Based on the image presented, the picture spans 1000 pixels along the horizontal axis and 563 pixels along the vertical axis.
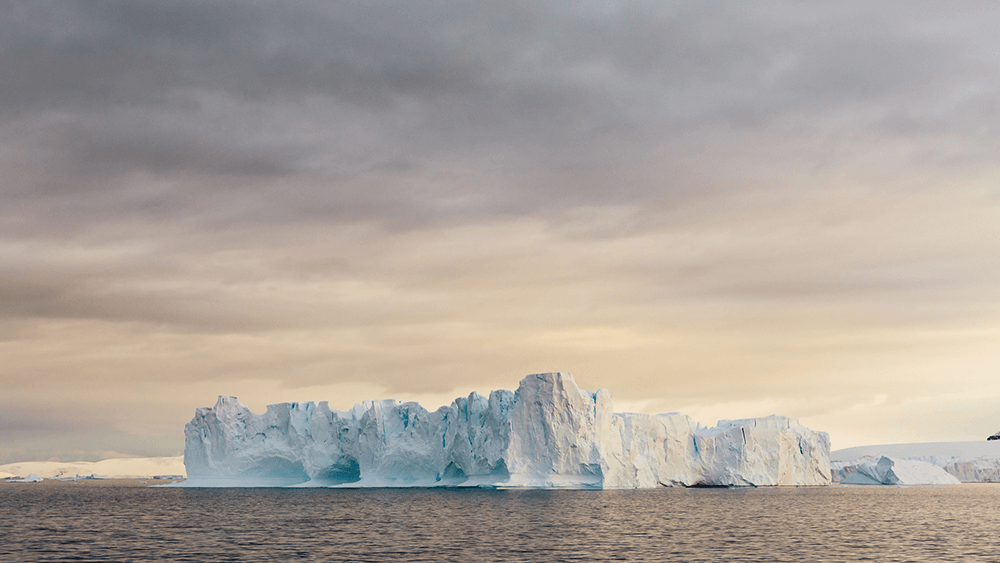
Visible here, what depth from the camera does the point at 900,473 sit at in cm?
10112

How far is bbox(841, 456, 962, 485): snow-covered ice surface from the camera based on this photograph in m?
101

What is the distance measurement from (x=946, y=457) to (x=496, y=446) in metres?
86.9

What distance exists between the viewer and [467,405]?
75.6m

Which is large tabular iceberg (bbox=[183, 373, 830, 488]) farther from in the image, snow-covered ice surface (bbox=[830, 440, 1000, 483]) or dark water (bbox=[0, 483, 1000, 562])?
snow-covered ice surface (bbox=[830, 440, 1000, 483])

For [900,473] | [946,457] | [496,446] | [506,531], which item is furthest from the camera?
[946,457]

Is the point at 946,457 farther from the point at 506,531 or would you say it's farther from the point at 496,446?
the point at 506,531

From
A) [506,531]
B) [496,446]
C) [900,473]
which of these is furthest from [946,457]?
[506,531]

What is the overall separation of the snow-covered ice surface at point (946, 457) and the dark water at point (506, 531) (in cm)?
5467

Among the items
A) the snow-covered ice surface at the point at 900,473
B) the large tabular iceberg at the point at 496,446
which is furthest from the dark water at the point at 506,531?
the snow-covered ice surface at the point at 900,473

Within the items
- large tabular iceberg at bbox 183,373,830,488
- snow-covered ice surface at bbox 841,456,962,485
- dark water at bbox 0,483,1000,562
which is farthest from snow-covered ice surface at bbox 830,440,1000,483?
dark water at bbox 0,483,1000,562

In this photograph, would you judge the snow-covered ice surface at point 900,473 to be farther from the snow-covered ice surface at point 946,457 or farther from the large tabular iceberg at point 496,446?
the large tabular iceberg at point 496,446

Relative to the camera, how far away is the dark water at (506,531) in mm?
32156

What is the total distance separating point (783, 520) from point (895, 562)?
1723 centimetres

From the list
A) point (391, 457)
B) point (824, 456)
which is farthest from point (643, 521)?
point (824, 456)
